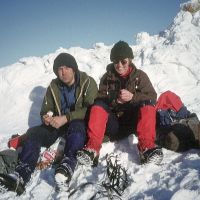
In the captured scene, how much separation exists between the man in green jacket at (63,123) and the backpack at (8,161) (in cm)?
31

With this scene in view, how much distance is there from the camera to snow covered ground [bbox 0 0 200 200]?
131 inches

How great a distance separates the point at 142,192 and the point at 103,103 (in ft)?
5.55

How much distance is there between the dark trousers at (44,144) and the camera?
408 cm

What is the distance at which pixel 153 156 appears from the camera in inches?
153

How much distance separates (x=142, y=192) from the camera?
325 cm

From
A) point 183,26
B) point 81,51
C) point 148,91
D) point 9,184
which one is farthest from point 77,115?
point 183,26

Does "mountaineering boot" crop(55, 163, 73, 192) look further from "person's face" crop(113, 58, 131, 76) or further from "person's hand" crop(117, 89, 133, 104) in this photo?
"person's face" crop(113, 58, 131, 76)

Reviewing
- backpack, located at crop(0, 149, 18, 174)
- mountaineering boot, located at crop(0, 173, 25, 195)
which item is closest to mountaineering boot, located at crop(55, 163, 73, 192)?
mountaineering boot, located at crop(0, 173, 25, 195)

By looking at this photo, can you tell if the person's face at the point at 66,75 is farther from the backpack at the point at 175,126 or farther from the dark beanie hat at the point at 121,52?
the backpack at the point at 175,126

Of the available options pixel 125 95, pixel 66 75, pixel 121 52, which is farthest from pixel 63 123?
pixel 121 52

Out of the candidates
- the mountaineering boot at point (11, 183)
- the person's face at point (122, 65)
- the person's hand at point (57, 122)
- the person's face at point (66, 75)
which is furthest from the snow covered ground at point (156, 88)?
the person's face at point (66, 75)

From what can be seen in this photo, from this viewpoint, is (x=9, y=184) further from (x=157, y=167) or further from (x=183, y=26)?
(x=183, y=26)

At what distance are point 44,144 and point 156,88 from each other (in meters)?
4.90

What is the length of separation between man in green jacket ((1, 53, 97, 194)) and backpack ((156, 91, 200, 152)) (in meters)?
1.22
